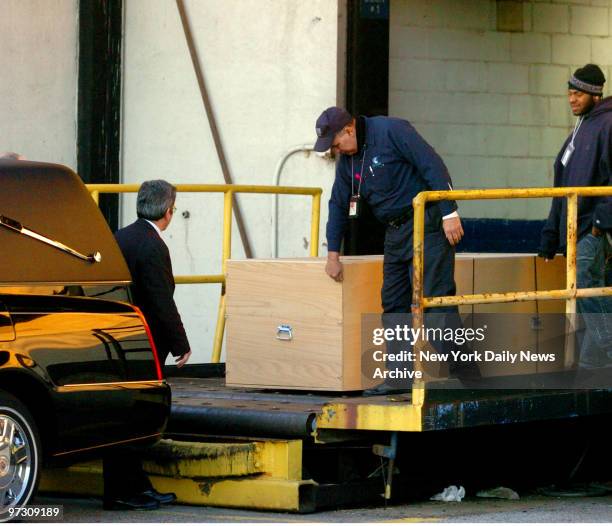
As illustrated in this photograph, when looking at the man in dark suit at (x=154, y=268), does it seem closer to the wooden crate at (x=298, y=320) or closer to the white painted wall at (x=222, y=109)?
the wooden crate at (x=298, y=320)

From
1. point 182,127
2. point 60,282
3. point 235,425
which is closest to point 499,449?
point 235,425

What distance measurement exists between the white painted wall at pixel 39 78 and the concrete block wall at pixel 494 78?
284 centimetres

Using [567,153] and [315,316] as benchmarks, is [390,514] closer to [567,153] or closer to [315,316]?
[315,316]

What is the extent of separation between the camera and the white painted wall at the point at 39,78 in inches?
510

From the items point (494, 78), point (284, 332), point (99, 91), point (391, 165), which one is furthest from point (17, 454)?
point (494, 78)

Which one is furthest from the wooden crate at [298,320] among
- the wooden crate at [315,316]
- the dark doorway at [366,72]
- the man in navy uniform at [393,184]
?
the dark doorway at [366,72]

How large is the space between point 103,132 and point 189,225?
3.69 feet

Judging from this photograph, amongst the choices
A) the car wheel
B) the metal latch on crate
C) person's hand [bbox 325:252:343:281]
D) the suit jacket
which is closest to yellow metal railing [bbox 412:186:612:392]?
person's hand [bbox 325:252:343:281]

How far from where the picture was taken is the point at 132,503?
8.30m

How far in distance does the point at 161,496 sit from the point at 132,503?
0.20 m

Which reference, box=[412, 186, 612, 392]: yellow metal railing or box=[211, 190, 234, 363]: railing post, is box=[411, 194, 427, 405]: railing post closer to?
box=[412, 186, 612, 392]: yellow metal railing

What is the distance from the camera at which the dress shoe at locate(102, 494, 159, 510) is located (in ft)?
27.2

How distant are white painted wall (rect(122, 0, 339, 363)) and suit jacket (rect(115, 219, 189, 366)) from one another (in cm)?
400

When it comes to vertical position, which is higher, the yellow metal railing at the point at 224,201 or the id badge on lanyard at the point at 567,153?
the id badge on lanyard at the point at 567,153
